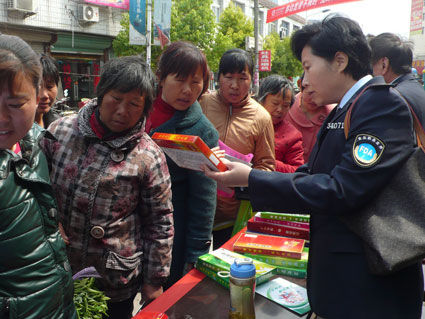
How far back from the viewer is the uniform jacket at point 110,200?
138 centimetres

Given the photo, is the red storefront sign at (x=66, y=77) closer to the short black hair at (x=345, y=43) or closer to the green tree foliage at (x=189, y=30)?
the green tree foliage at (x=189, y=30)

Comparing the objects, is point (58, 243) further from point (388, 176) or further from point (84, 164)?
point (388, 176)

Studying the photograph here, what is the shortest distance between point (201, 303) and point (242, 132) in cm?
126

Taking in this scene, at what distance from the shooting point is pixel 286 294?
54.2 inches

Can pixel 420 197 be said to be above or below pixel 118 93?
below

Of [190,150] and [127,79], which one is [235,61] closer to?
[127,79]

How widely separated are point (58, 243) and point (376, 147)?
2.97ft

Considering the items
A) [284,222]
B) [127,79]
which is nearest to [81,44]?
[127,79]

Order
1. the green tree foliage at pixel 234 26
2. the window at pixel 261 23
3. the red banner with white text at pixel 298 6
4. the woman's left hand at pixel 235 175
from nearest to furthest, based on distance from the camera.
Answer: the woman's left hand at pixel 235 175 < the red banner with white text at pixel 298 6 < the green tree foliage at pixel 234 26 < the window at pixel 261 23

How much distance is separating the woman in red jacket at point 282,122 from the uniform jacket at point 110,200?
1.43 meters

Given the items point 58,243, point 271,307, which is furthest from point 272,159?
point 58,243

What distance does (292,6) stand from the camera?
16188 mm

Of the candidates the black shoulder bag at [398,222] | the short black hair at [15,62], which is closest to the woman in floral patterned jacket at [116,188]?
the short black hair at [15,62]

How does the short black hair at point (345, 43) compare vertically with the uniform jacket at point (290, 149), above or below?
above
